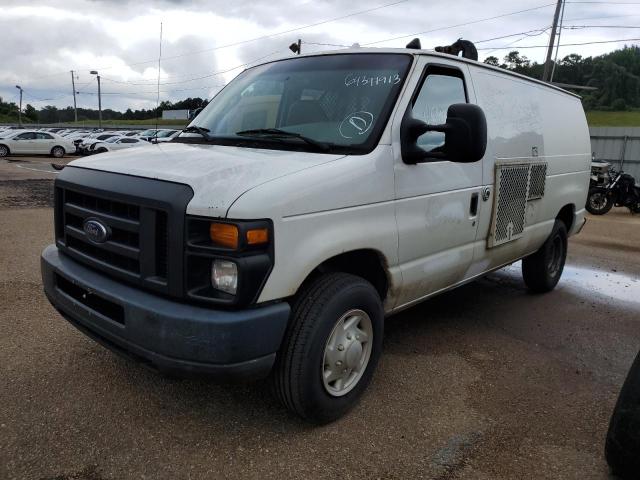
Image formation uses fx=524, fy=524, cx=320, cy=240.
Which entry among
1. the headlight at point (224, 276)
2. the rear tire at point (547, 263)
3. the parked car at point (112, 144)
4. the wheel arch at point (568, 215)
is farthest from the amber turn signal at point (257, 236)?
the parked car at point (112, 144)

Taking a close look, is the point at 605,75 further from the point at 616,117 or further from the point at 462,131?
the point at 462,131

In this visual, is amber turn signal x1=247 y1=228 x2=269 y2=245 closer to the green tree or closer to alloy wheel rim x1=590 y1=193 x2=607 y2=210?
alloy wheel rim x1=590 y1=193 x2=607 y2=210

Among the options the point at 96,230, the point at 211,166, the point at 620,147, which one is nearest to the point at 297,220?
the point at 211,166

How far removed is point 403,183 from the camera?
3.21m

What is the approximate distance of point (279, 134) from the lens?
3258mm

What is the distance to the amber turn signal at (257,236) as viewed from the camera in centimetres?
240

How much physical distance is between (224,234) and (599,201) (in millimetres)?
13432

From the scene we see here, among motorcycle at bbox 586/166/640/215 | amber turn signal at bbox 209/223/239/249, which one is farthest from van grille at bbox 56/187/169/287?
motorcycle at bbox 586/166/640/215

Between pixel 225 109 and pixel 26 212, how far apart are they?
7.66 metres

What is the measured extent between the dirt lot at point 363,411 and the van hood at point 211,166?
4.35 feet

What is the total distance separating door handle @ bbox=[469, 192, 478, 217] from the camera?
386 centimetres

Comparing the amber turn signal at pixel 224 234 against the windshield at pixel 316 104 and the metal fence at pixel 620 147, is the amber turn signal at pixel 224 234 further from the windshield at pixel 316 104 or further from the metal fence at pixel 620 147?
the metal fence at pixel 620 147

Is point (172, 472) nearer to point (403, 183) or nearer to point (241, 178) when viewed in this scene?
point (241, 178)

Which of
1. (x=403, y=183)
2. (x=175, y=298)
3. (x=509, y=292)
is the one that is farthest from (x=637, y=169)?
(x=175, y=298)
